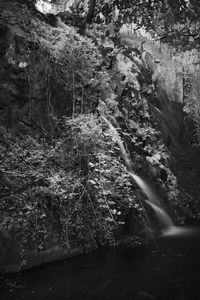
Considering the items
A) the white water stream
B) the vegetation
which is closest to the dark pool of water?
the vegetation

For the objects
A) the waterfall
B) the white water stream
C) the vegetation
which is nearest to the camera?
the vegetation

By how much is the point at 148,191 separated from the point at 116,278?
407 centimetres

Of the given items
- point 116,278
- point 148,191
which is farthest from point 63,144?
point 148,191

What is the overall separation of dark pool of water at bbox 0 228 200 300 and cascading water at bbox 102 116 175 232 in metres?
2.15

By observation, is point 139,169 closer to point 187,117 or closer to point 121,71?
point 121,71

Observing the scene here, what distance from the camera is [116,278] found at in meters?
5.61

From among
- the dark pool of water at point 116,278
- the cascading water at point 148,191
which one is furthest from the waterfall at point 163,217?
the dark pool of water at point 116,278

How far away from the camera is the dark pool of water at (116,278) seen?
497 centimetres

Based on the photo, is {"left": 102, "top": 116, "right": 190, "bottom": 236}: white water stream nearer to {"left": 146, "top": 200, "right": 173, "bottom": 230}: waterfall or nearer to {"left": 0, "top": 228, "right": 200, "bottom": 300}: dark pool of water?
{"left": 146, "top": 200, "right": 173, "bottom": 230}: waterfall

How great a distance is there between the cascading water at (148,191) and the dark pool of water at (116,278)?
2.15 meters

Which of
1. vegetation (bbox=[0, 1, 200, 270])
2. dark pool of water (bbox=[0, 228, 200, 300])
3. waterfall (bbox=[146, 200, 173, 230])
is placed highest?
vegetation (bbox=[0, 1, 200, 270])

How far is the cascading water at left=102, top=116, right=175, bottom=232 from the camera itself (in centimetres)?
909

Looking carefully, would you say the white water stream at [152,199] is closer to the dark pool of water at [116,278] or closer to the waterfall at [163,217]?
the waterfall at [163,217]

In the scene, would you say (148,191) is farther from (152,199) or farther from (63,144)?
(63,144)
